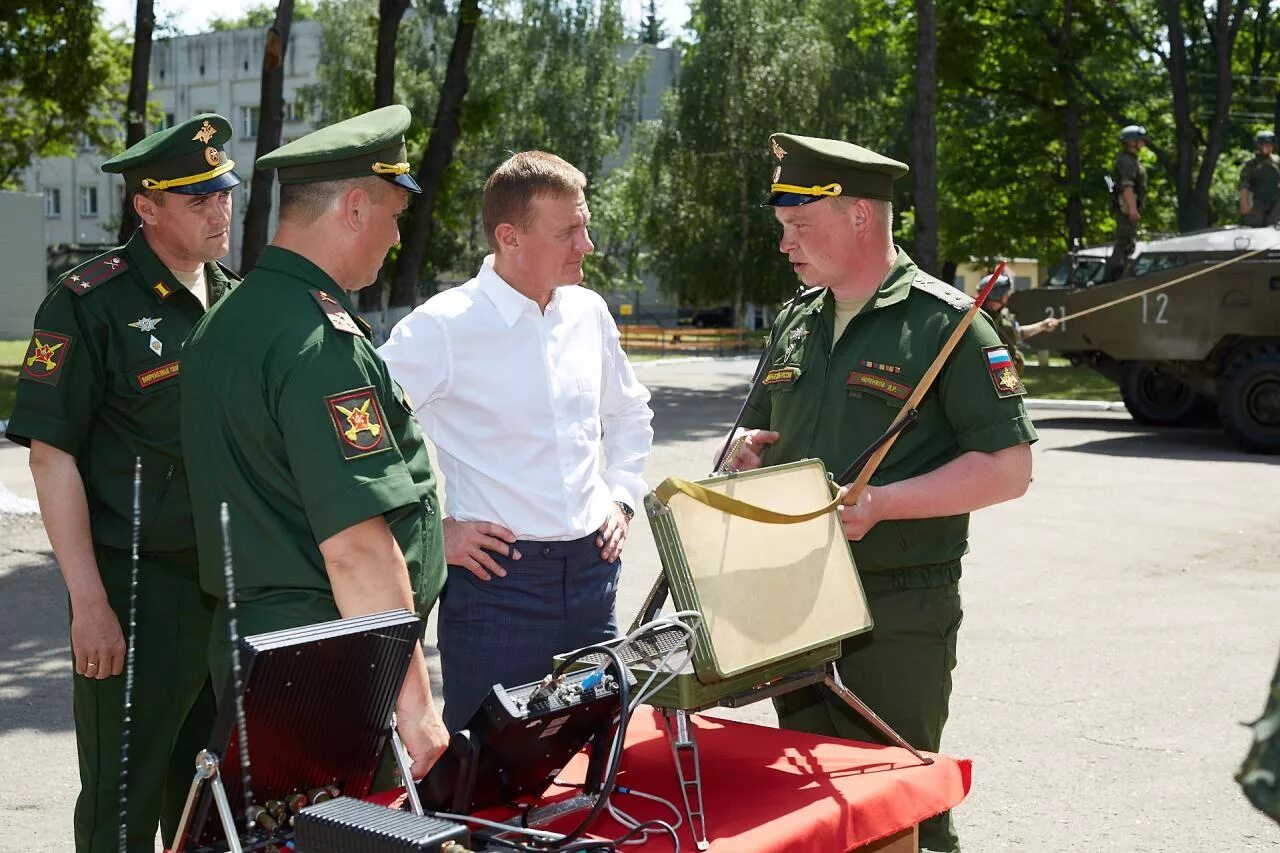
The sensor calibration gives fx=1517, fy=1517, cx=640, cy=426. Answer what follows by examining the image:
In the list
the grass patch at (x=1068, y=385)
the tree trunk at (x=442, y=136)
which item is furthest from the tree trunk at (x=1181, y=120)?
the tree trunk at (x=442, y=136)

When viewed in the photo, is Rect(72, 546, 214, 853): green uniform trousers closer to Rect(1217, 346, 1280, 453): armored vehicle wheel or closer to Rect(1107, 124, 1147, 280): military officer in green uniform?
Rect(1217, 346, 1280, 453): armored vehicle wheel

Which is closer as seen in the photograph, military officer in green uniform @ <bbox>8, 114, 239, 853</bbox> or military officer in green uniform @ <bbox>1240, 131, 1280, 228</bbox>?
military officer in green uniform @ <bbox>8, 114, 239, 853</bbox>

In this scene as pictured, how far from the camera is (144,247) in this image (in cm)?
377

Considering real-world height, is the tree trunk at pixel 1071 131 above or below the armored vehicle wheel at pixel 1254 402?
above

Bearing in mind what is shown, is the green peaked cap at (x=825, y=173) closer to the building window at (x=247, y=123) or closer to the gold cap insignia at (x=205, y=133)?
the gold cap insignia at (x=205, y=133)

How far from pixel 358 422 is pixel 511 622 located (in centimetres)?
114

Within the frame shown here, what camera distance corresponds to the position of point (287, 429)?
2.68m

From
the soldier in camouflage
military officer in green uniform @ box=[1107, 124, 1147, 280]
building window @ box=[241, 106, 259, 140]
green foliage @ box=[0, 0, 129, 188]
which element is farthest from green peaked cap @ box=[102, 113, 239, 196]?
building window @ box=[241, 106, 259, 140]

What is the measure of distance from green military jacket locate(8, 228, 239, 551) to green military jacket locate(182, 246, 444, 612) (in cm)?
83

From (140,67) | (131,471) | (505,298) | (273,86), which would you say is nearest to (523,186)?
(505,298)

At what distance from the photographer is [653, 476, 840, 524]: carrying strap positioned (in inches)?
98.7

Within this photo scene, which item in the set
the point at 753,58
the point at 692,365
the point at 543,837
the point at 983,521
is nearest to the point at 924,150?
the point at 983,521

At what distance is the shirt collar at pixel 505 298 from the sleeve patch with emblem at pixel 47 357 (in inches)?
39.1

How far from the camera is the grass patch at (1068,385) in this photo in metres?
22.3
